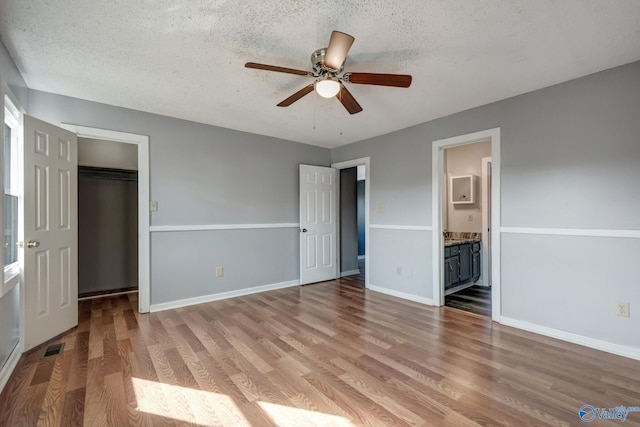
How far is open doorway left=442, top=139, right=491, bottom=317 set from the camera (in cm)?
422

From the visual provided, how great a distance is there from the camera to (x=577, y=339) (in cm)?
260

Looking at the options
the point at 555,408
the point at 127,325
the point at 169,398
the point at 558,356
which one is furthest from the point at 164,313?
the point at 558,356

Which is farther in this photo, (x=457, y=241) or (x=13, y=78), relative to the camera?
(x=457, y=241)

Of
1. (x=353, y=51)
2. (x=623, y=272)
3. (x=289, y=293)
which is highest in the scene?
(x=353, y=51)

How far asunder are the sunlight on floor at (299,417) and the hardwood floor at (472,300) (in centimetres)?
249

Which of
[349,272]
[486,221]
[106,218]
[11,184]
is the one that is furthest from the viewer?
[349,272]

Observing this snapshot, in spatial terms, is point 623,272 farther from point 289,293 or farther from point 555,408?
point 289,293

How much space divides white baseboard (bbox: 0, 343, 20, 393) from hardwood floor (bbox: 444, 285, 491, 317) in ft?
13.8

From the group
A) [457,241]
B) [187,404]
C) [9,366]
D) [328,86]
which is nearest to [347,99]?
[328,86]

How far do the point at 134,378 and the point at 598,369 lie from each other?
134 inches

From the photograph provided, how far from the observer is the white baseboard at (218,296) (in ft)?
11.7

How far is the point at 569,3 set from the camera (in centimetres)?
169

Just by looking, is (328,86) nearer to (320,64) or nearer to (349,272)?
(320,64)

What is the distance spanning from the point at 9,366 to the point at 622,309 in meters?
4.80
